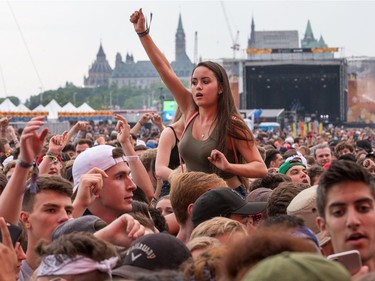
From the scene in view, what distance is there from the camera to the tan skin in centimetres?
732

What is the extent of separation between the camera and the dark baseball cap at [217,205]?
5957mm

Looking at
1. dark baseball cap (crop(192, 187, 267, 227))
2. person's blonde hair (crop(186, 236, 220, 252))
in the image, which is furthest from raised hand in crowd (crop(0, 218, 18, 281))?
dark baseball cap (crop(192, 187, 267, 227))

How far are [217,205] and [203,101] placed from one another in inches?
59.6

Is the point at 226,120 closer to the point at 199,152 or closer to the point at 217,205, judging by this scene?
the point at 199,152

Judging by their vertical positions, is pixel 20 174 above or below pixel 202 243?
above

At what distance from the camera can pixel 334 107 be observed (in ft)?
254

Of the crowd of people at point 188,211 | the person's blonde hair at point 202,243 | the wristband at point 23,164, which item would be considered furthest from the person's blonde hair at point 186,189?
the person's blonde hair at point 202,243

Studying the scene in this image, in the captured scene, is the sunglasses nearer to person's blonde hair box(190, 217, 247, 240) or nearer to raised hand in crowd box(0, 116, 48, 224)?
person's blonde hair box(190, 217, 247, 240)

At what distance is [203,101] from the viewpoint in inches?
291

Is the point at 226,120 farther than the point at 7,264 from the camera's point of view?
Yes

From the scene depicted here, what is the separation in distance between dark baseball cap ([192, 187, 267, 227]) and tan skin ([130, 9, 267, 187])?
34.7 inches

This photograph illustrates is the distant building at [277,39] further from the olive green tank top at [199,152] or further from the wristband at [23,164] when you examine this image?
the wristband at [23,164]

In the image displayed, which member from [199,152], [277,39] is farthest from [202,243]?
[277,39]

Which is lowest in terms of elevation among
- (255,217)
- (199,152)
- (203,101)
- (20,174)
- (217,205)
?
(255,217)
